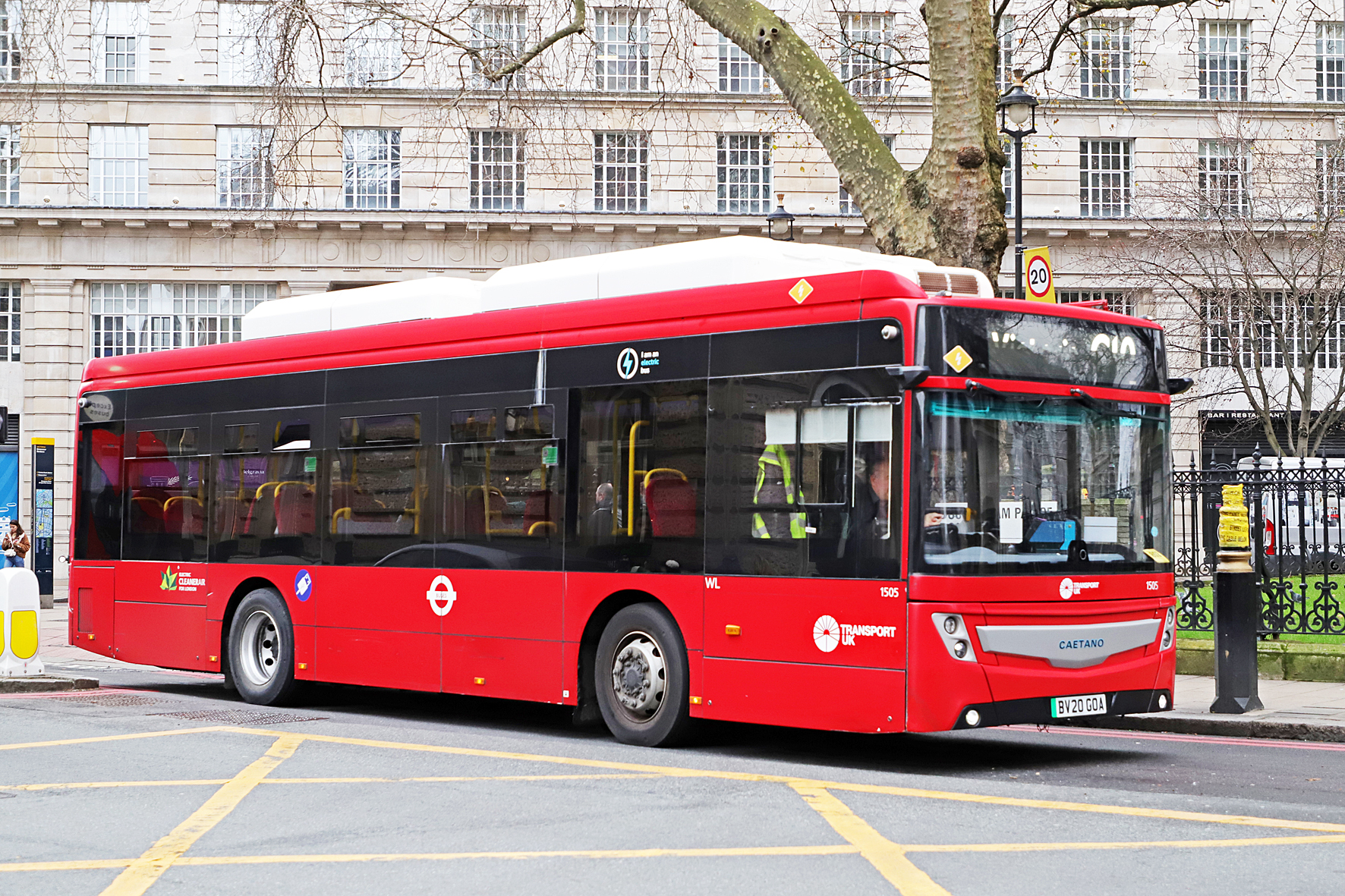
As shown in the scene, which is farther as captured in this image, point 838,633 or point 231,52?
point 231,52

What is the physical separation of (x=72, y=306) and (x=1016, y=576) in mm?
30963

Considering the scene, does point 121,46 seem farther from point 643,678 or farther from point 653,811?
point 653,811

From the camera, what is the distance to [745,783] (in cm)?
898

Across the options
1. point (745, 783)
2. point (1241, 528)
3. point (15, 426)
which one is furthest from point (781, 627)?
point (15, 426)

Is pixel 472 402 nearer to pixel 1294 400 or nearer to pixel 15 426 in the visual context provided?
pixel 15 426

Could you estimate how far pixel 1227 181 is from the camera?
3553 centimetres

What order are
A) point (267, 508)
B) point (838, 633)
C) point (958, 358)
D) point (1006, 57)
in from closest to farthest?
point (958, 358) < point (838, 633) < point (267, 508) < point (1006, 57)

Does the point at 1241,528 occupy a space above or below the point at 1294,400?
below

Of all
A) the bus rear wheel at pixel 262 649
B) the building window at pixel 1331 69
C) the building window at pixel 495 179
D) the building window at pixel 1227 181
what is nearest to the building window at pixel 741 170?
the building window at pixel 495 179

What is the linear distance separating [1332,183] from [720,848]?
3002 cm

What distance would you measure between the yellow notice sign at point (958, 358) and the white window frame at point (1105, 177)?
29.3 meters

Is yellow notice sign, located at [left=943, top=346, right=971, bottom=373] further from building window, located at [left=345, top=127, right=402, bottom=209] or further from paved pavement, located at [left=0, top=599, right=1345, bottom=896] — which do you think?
building window, located at [left=345, top=127, right=402, bottom=209]

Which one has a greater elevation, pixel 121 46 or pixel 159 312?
pixel 121 46

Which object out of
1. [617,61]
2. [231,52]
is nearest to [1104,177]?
[617,61]
